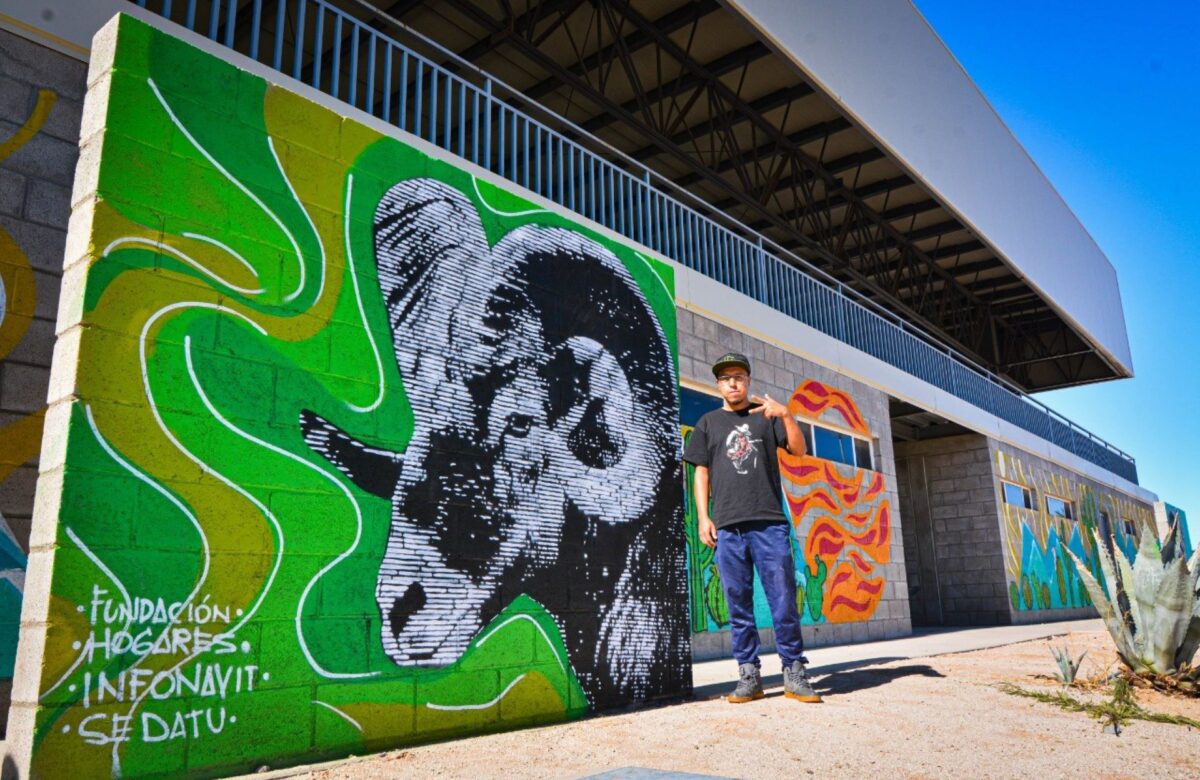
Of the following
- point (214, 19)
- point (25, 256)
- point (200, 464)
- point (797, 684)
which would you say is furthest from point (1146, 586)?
point (214, 19)

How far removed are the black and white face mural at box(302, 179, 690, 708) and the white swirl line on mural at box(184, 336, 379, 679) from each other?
0.09 m

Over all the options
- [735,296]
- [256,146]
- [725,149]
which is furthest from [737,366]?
[725,149]

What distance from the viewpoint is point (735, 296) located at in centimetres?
973

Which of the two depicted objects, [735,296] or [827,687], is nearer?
[827,687]

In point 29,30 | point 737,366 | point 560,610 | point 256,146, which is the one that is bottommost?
point 560,610

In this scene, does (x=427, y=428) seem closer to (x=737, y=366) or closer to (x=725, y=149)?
(x=737, y=366)

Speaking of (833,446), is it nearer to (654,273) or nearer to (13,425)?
(654,273)

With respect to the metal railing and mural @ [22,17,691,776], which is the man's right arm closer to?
mural @ [22,17,691,776]

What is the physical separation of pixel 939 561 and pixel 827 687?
39.4ft

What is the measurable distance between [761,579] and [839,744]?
138 centimetres

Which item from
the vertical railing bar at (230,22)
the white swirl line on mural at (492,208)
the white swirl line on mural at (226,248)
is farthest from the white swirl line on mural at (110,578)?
the vertical railing bar at (230,22)

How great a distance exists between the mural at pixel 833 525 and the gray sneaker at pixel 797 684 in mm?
4352

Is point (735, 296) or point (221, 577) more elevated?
point (735, 296)

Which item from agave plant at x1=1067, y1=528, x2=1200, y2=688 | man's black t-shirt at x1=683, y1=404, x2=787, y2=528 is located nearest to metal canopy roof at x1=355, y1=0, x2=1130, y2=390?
man's black t-shirt at x1=683, y1=404, x2=787, y2=528
